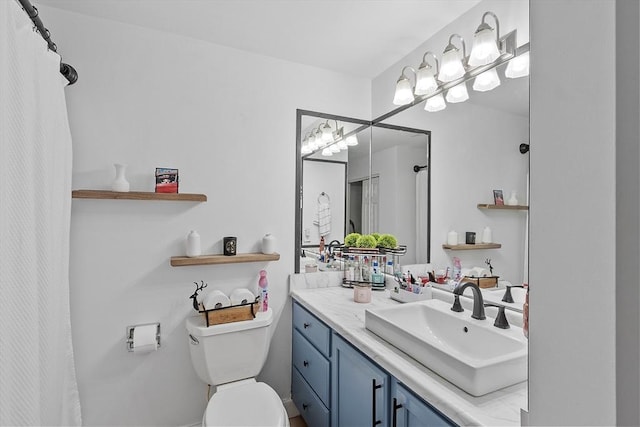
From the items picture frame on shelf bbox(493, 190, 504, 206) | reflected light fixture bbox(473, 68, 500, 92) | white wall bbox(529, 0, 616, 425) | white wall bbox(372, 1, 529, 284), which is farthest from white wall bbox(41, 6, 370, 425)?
white wall bbox(529, 0, 616, 425)

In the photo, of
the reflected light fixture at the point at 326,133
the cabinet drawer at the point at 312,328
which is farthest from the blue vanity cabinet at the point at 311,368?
the reflected light fixture at the point at 326,133

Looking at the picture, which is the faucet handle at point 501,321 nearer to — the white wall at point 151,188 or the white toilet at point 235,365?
the white toilet at point 235,365

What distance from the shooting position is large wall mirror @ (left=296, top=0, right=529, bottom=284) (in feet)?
4.51

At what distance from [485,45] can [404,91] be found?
0.58 metres

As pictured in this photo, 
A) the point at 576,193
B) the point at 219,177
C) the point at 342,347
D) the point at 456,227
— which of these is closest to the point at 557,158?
the point at 576,193

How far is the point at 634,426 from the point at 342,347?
51.3 inches

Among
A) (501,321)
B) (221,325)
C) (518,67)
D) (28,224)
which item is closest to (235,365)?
(221,325)

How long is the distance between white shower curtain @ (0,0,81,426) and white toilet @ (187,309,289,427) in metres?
0.59

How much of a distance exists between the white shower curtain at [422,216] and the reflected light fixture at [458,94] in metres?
0.44

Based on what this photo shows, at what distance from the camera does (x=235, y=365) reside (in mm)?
1714

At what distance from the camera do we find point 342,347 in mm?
1464

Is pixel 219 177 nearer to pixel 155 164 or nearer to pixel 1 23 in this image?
pixel 155 164

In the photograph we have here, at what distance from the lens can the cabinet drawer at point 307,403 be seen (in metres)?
1.65

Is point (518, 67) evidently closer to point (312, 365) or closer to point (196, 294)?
point (312, 365)
